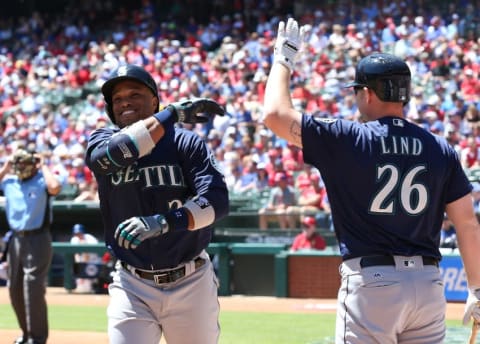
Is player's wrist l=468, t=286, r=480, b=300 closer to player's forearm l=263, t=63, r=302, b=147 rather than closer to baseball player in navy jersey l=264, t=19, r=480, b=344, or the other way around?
baseball player in navy jersey l=264, t=19, r=480, b=344

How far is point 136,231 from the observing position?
4.07 metres

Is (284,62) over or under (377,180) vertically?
over

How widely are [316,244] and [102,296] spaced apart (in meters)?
3.36

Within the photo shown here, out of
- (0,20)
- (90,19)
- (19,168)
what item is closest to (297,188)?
(19,168)

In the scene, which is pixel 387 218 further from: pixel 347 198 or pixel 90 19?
pixel 90 19

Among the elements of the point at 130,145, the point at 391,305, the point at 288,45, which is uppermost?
the point at 288,45

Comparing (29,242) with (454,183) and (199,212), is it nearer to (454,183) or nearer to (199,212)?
(199,212)

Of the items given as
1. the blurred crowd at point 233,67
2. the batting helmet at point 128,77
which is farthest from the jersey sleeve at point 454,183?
the blurred crowd at point 233,67

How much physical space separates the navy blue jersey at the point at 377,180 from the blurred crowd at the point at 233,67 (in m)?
10.8

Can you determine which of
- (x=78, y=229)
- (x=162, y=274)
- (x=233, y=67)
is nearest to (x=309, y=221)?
(x=78, y=229)

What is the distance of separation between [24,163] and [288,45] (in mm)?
5160

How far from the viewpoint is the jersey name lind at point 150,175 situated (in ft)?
14.5

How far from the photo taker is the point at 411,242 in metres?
3.78

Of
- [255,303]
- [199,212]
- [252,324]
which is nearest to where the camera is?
[199,212]
